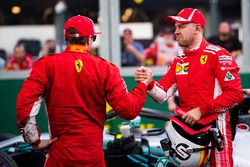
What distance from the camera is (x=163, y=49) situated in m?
10.8

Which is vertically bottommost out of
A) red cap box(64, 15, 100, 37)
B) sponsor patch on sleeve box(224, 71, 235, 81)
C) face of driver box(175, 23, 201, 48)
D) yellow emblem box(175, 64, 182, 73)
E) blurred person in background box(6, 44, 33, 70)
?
blurred person in background box(6, 44, 33, 70)

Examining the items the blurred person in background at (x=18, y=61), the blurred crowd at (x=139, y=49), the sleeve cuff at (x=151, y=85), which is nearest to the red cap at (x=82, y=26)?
the sleeve cuff at (x=151, y=85)

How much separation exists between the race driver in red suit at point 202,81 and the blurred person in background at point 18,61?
5482 mm

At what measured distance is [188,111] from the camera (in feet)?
17.9

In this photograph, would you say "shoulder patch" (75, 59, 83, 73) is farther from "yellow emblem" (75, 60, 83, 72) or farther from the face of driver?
the face of driver

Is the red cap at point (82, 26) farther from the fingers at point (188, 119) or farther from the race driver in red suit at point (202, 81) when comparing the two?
the fingers at point (188, 119)

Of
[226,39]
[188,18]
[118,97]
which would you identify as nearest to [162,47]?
[226,39]

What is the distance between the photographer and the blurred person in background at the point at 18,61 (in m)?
10.8

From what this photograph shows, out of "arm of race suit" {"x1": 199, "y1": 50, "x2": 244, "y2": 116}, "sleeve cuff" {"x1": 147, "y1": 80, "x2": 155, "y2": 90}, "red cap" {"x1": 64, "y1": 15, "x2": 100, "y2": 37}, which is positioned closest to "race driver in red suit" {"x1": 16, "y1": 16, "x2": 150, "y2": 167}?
"red cap" {"x1": 64, "y1": 15, "x2": 100, "y2": 37}

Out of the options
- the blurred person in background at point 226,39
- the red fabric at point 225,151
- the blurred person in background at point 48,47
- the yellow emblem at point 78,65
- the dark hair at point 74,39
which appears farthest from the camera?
the blurred person in background at point 48,47

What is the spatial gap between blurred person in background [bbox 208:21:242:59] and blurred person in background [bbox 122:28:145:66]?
3.95ft

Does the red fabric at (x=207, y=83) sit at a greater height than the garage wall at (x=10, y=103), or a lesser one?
greater

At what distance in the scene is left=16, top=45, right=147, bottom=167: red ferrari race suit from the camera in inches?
194

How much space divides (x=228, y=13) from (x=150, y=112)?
4.44 meters
